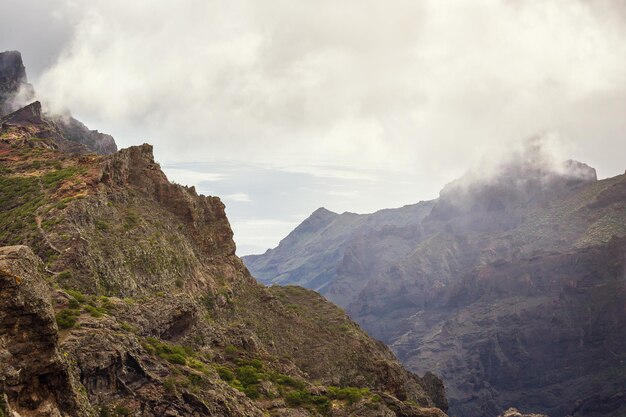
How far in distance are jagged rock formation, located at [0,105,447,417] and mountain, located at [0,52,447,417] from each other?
0.55 feet

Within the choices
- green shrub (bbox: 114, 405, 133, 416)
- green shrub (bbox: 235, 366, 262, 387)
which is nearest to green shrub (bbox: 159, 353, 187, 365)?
green shrub (bbox: 114, 405, 133, 416)

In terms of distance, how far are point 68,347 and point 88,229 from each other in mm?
39043

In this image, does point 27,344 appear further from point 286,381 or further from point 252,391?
point 286,381

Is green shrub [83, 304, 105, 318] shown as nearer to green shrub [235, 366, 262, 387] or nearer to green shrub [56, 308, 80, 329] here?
green shrub [56, 308, 80, 329]

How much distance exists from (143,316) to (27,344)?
37395mm

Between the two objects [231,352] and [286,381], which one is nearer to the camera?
[231,352]

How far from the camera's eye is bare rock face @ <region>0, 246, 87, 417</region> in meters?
34.0

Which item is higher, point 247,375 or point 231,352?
point 231,352

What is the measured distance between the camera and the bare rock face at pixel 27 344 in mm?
34031

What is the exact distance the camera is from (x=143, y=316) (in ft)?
237

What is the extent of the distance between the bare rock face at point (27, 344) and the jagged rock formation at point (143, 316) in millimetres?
76

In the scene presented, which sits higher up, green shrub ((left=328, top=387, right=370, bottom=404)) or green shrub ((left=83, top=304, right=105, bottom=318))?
green shrub ((left=83, top=304, right=105, bottom=318))

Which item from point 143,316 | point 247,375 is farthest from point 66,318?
point 247,375

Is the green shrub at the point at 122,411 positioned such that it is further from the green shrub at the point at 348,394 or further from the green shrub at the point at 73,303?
the green shrub at the point at 348,394
